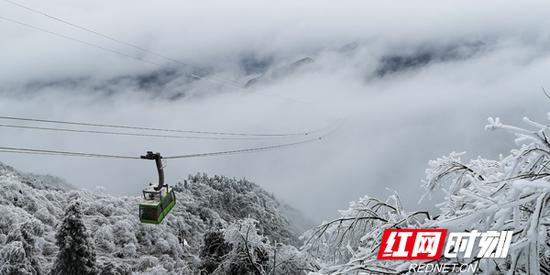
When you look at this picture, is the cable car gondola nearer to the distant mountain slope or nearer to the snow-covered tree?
the snow-covered tree

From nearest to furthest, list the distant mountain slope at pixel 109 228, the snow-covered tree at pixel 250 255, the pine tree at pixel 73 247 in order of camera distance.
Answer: the snow-covered tree at pixel 250 255
the pine tree at pixel 73 247
the distant mountain slope at pixel 109 228

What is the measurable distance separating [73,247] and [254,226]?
13.3m

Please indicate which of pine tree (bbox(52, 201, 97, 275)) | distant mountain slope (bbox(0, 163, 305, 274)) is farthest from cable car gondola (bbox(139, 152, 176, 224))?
pine tree (bbox(52, 201, 97, 275))

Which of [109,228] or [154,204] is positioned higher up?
[109,228]

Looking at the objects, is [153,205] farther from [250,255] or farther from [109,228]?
[109,228]

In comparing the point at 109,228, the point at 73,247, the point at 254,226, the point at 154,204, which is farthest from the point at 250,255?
the point at 109,228

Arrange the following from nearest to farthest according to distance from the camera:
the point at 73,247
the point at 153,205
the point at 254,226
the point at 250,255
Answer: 1. the point at 153,205
2. the point at 250,255
3. the point at 254,226
4. the point at 73,247

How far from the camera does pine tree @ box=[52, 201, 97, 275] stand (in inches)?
842

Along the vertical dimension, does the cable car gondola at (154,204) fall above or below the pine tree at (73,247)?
above

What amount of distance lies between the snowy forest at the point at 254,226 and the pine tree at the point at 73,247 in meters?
0.05

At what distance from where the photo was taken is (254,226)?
1327 centimetres

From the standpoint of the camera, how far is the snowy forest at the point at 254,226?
2.92 metres

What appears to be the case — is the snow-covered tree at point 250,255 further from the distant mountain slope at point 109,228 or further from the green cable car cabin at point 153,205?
the green cable car cabin at point 153,205

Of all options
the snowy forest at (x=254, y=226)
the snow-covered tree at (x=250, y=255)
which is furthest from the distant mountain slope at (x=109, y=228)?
the snow-covered tree at (x=250, y=255)
